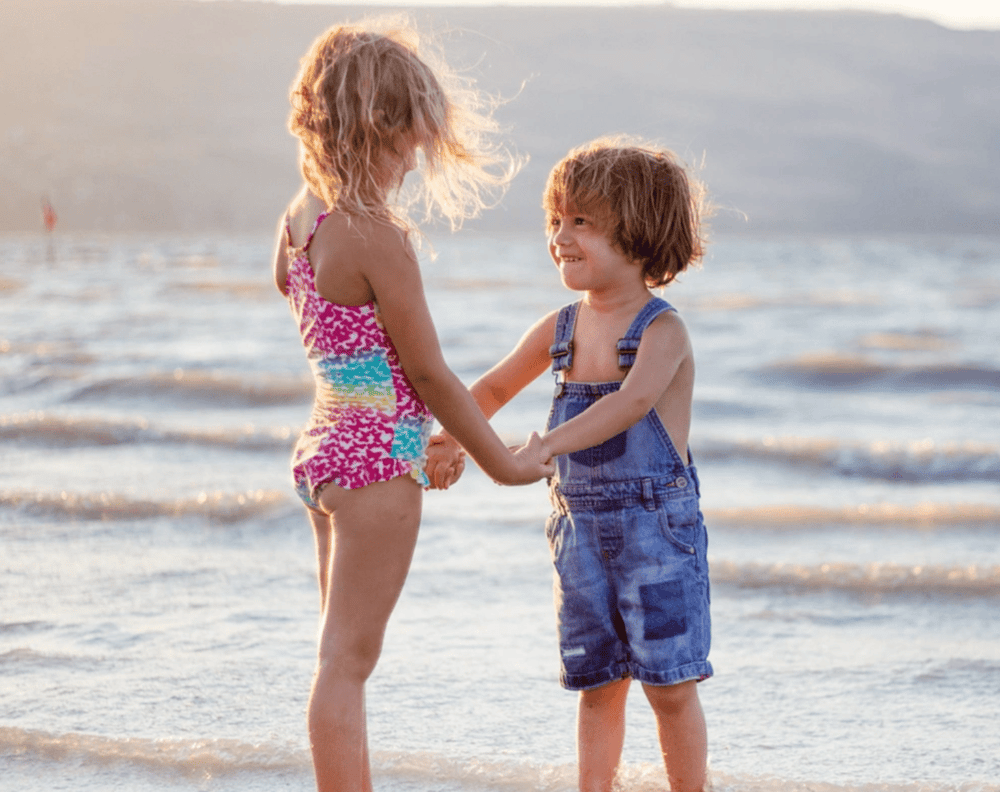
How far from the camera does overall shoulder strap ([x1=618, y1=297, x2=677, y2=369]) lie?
2.25 metres

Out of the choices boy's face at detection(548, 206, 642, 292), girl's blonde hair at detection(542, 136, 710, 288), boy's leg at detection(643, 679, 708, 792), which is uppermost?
girl's blonde hair at detection(542, 136, 710, 288)

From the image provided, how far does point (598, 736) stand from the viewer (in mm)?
2410

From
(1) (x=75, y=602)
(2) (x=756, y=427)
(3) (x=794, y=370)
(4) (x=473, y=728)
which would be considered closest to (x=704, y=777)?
(4) (x=473, y=728)

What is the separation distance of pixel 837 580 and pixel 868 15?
122m

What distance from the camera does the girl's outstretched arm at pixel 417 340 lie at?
1928mm

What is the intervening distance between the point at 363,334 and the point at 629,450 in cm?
60

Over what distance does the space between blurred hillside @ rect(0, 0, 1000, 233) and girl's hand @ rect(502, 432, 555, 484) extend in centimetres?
6532

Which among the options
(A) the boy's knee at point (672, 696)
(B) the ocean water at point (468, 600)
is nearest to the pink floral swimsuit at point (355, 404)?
(A) the boy's knee at point (672, 696)

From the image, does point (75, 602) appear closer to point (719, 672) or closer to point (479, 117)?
point (719, 672)

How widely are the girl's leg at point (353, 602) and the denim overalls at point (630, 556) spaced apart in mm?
390

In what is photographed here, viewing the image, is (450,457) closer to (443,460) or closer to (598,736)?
(443,460)

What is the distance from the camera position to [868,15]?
4515 inches

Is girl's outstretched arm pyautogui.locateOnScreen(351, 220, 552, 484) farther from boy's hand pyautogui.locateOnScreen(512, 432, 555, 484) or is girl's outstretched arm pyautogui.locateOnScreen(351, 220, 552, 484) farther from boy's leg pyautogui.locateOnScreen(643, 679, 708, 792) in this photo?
boy's leg pyautogui.locateOnScreen(643, 679, 708, 792)

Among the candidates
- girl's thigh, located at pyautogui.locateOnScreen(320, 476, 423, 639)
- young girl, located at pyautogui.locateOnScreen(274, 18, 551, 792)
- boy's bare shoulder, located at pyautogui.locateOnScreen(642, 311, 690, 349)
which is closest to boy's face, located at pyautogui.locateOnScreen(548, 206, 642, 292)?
boy's bare shoulder, located at pyautogui.locateOnScreen(642, 311, 690, 349)
